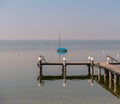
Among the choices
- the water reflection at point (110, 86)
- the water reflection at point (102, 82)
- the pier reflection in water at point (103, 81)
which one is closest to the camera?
the water reflection at point (110, 86)

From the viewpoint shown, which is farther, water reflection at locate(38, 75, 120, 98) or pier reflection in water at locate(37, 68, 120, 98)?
pier reflection in water at locate(37, 68, 120, 98)

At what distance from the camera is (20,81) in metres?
43.0

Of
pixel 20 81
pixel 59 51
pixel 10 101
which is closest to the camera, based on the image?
pixel 10 101

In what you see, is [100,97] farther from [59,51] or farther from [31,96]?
[59,51]

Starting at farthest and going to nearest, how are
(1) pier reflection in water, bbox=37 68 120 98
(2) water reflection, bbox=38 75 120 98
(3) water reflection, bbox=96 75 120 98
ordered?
(1) pier reflection in water, bbox=37 68 120 98, (2) water reflection, bbox=38 75 120 98, (3) water reflection, bbox=96 75 120 98

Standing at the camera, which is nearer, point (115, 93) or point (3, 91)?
point (115, 93)

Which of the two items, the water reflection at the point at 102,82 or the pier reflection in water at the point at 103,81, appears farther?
the pier reflection in water at the point at 103,81

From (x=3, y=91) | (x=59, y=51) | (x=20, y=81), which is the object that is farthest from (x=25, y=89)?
(x=59, y=51)

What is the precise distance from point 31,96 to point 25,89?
163 inches

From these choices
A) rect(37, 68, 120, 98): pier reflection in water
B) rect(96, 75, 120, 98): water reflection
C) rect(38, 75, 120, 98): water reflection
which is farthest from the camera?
rect(37, 68, 120, 98): pier reflection in water

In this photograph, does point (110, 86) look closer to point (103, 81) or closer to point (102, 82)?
point (102, 82)

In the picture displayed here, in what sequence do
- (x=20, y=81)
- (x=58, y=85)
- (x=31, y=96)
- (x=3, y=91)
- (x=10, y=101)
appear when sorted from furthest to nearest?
(x=20, y=81) < (x=58, y=85) < (x=3, y=91) < (x=31, y=96) < (x=10, y=101)

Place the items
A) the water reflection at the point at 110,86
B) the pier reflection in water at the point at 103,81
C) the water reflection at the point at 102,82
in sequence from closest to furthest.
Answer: the water reflection at the point at 110,86 → the water reflection at the point at 102,82 → the pier reflection in water at the point at 103,81

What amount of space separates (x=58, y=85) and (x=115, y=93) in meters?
8.88
